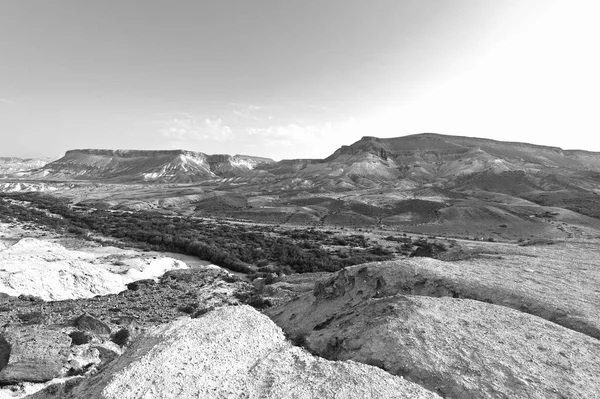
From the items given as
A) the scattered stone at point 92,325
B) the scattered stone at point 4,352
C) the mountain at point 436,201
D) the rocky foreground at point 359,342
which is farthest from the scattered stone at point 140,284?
the mountain at point 436,201

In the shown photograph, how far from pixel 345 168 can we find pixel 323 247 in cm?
14280

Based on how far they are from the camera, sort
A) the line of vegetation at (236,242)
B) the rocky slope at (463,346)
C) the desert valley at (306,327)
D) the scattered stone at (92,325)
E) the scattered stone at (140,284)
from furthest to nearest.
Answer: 1. the line of vegetation at (236,242)
2. the scattered stone at (140,284)
3. the scattered stone at (92,325)
4. the desert valley at (306,327)
5. the rocky slope at (463,346)

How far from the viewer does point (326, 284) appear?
A: 1734 centimetres

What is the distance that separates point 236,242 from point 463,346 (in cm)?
4646

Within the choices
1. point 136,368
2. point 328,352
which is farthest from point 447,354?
point 136,368

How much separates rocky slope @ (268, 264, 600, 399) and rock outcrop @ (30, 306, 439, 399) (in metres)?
0.82

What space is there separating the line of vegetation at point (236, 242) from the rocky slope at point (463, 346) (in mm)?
27759

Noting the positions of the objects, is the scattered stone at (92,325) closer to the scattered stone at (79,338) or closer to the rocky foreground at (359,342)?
the rocky foreground at (359,342)

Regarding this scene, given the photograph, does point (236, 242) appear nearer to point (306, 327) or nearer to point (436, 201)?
point (306, 327)

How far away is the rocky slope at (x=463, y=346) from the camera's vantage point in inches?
330

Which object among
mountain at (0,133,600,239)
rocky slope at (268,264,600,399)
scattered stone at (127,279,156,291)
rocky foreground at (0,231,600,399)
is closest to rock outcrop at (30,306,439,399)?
rocky foreground at (0,231,600,399)

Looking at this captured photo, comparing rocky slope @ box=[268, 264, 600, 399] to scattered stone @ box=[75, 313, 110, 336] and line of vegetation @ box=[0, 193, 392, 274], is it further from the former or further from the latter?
line of vegetation @ box=[0, 193, 392, 274]

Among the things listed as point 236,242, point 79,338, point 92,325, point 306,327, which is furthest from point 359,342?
point 236,242

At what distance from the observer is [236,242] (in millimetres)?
53719
